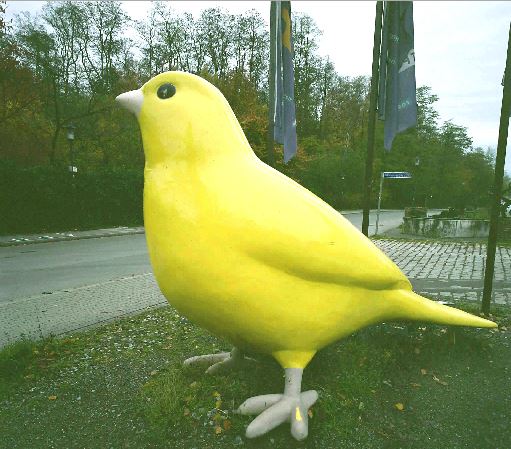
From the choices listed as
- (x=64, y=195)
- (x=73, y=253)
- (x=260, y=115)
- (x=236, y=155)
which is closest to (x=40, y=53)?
(x=64, y=195)

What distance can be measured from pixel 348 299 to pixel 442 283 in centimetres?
550

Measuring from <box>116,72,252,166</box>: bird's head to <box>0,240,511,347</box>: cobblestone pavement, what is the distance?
298cm

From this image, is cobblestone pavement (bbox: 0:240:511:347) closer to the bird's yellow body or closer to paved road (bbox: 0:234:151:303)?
paved road (bbox: 0:234:151:303)

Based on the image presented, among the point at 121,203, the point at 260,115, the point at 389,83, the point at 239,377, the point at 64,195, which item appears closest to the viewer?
the point at 239,377

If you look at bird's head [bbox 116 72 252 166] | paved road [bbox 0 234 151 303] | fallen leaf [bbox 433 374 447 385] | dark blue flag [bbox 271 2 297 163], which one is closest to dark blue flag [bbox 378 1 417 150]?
dark blue flag [bbox 271 2 297 163]

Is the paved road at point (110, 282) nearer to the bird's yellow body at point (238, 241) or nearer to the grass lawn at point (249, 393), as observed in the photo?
the grass lawn at point (249, 393)

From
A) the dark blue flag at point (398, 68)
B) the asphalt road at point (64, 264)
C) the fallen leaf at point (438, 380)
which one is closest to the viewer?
the fallen leaf at point (438, 380)

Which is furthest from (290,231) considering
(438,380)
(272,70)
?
(272,70)

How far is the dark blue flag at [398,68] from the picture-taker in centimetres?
449

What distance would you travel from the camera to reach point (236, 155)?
2.49 meters

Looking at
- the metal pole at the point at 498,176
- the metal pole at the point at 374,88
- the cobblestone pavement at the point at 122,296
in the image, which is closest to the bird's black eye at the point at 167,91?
the metal pole at the point at 374,88

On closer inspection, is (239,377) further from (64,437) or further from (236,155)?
(236,155)

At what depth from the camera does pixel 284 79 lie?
195 inches

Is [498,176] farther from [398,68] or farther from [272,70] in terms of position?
[272,70]
